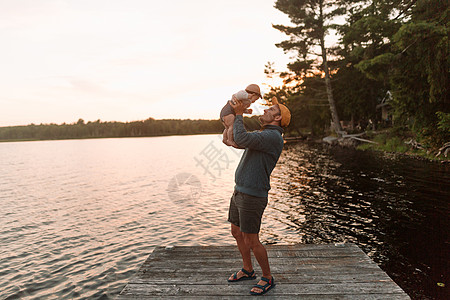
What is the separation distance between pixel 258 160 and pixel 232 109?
74 centimetres

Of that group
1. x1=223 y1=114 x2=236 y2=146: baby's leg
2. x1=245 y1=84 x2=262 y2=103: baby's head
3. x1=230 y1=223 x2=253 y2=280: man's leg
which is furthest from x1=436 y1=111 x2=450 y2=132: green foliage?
x1=223 y1=114 x2=236 y2=146: baby's leg

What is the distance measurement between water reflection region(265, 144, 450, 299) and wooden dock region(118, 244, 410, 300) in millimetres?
1825

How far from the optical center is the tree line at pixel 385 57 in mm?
19844

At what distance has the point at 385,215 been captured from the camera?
32.8ft

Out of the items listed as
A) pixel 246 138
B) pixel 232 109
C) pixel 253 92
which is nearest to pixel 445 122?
pixel 253 92

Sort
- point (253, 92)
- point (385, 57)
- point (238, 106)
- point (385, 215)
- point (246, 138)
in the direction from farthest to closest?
point (385, 57) < point (385, 215) < point (253, 92) < point (238, 106) < point (246, 138)

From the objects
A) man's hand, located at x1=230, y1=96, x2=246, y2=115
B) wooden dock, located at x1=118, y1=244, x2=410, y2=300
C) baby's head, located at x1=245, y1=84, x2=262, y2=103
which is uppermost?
baby's head, located at x1=245, y1=84, x2=262, y2=103

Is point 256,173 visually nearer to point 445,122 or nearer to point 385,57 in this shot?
point 445,122

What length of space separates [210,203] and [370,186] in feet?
27.5

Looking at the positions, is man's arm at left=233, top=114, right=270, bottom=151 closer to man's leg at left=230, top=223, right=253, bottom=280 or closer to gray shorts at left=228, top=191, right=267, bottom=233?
gray shorts at left=228, top=191, right=267, bottom=233

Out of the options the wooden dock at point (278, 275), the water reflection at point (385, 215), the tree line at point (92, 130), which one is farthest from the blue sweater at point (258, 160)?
the tree line at point (92, 130)

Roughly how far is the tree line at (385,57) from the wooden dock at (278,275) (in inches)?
775

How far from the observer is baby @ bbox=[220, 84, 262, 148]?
140 inches

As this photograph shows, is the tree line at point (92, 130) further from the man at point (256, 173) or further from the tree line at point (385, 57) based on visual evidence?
the man at point (256, 173)
